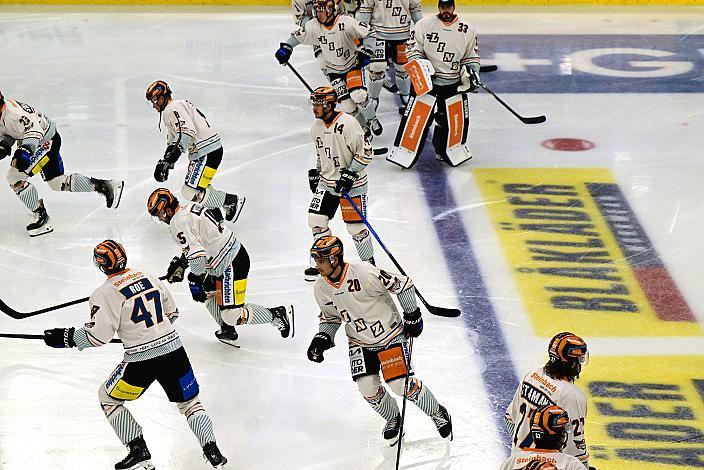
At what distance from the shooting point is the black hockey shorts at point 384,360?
5184 mm

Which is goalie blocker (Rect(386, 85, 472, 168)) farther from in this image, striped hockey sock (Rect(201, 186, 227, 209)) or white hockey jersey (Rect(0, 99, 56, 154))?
white hockey jersey (Rect(0, 99, 56, 154))

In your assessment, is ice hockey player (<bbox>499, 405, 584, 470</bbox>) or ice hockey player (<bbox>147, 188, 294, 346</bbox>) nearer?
ice hockey player (<bbox>499, 405, 584, 470</bbox>)

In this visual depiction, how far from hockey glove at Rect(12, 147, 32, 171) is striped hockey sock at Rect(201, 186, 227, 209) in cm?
124

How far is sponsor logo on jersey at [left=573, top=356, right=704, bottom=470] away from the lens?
538 centimetres

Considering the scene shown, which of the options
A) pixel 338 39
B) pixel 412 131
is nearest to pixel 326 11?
pixel 338 39

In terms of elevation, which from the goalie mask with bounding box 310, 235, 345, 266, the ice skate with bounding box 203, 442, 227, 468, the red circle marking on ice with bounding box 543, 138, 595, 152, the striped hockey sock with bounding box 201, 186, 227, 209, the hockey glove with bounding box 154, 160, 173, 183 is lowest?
the red circle marking on ice with bounding box 543, 138, 595, 152

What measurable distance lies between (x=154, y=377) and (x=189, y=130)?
281 centimetres

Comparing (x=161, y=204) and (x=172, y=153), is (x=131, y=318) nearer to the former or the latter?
(x=161, y=204)

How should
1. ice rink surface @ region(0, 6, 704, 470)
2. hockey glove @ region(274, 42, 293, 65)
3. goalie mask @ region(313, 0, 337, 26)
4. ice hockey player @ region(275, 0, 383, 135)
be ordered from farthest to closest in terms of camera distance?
hockey glove @ region(274, 42, 293, 65), ice hockey player @ region(275, 0, 383, 135), goalie mask @ region(313, 0, 337, 26), ice rink surface @ region(0, 6, 704, 470)

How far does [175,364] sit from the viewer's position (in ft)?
16.9

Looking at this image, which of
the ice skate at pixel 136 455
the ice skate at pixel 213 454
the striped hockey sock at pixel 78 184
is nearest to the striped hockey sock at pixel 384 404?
the ice skate at pixel 213 454

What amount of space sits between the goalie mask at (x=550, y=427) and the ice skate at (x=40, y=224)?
490 cm

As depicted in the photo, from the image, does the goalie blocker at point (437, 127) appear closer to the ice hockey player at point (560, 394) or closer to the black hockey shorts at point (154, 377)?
the black hockey shorts at point (154, 377)

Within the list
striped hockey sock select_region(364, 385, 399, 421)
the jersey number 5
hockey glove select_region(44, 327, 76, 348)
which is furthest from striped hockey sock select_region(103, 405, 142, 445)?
striped hockey sock select_region(364, 385, 399, 421)
